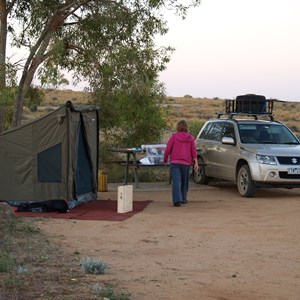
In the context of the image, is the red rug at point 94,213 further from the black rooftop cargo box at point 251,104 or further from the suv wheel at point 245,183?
the black rooftop cargo box at point 251,104

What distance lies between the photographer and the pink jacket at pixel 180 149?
13711 millimetres

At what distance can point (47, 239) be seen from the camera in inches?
376

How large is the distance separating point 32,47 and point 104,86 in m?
1.84

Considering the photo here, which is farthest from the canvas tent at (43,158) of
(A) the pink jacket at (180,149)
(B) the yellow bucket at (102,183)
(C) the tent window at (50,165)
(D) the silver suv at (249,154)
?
(D) the silver suv at (249,154)

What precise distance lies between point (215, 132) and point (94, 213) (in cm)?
529

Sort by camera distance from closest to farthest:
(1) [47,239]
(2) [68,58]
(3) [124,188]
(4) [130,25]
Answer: (1) [47,239] → (3) [124,188] → (4) [130,25] → (2) [68,58]

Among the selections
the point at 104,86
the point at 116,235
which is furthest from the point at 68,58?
the point at 116,235

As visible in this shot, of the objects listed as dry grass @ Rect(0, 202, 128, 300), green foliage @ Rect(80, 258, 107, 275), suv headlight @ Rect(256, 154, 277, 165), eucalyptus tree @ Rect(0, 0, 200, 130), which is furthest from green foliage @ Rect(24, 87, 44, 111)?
green foliage @ Rect(80, 258, 107, 275)

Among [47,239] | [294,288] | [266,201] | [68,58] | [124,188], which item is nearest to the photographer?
[294,288]

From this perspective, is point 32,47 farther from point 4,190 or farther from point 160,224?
point 160,224

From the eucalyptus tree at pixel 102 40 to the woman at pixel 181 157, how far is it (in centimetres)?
184

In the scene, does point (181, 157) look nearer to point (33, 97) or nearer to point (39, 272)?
point (33, 97)

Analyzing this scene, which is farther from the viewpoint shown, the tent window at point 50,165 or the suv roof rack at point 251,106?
the suv roof rack at point 251,106

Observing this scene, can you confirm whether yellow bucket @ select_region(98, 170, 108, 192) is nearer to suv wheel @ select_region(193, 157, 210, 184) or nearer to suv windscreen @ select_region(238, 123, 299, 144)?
suv wheel @ select_region(193, 157, 210, 184)
